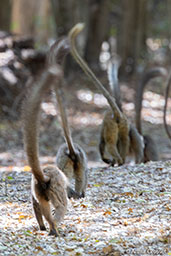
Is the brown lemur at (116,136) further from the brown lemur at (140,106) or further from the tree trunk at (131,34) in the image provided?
the tree trunk at (131,34)

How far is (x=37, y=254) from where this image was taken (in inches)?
173

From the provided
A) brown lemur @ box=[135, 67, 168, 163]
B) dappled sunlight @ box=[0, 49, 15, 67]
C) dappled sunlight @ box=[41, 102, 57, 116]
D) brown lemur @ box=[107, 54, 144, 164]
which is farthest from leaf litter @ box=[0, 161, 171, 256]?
dappled sunlight @ box=[41, 102, 57, 116]

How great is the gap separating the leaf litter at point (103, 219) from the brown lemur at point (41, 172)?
0.83 ft

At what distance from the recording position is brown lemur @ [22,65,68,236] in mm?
3643

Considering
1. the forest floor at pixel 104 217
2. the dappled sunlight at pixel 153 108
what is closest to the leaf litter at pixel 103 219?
the forest floor at pixel 104 217

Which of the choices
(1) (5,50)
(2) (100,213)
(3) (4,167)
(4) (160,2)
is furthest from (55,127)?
(4) (160,2)

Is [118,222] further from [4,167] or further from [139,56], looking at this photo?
[139,56]

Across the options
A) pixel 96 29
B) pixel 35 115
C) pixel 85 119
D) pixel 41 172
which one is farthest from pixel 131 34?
pixel 35 115

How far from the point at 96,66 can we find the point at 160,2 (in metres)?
11.4

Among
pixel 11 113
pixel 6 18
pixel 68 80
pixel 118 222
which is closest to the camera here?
pixel 118 222

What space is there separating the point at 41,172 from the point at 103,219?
3.97 ft

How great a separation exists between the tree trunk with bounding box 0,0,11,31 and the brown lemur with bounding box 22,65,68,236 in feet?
40.5

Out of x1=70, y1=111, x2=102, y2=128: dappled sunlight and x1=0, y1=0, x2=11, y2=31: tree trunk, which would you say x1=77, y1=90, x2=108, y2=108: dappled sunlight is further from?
x1=0, y1=0, x2=11, y2=31: tree trunk

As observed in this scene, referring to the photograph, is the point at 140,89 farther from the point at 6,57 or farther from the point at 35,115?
the point at 6,57
